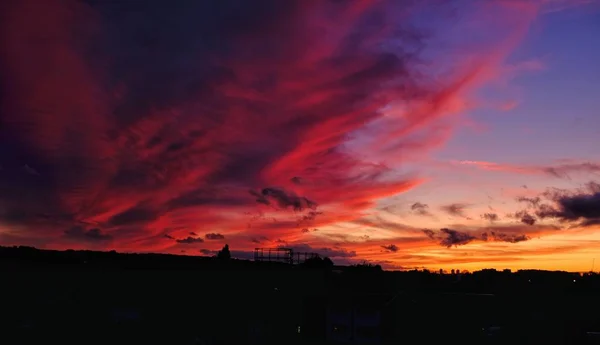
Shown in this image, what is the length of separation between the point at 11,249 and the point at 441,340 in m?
58.3

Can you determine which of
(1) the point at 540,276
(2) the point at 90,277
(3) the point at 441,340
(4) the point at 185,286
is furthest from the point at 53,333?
(1) the point at 540,276

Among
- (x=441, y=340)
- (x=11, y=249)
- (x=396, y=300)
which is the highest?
(x=11, y=249)

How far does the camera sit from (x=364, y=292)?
8019 cm

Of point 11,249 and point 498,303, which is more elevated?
point 11,249

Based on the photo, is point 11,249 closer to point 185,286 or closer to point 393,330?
point 185,286

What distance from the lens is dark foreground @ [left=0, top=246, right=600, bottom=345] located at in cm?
6831

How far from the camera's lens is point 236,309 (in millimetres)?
75188

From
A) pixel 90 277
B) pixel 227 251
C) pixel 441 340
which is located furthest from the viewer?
pixel 227 251

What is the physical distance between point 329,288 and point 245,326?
1400cm

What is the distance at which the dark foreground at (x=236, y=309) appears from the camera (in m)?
68.3

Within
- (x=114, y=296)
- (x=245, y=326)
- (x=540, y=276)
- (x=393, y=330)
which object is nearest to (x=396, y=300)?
(x=393, y=330)

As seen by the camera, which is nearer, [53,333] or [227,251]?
[53,333]

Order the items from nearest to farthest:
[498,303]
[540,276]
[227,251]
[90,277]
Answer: [90,277]
[498,303]
[227,251]
[540,276]

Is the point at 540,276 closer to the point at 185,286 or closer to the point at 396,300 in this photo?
the point at 396,300
